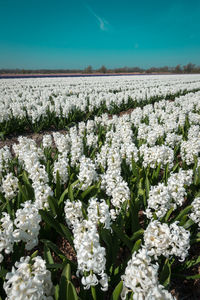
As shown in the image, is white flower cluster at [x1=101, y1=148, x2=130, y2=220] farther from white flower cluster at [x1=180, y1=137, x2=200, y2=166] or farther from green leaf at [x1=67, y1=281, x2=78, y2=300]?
white flower cluster at [x1=180, y1=137, x2=200, y2=166]

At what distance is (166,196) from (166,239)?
77cm

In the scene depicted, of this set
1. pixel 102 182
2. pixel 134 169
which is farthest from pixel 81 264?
pixel 134 169

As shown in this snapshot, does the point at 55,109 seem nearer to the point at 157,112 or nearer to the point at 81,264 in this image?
the point at 157,112

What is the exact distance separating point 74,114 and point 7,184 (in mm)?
7051

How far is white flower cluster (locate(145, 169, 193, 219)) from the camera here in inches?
98.2

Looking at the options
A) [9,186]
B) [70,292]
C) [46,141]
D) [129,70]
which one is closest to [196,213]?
[70,292]

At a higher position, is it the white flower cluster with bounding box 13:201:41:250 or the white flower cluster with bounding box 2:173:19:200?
the white flower cluster with bounding box 13:201:41:250

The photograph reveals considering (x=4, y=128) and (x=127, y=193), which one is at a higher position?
(x=127, y=193)

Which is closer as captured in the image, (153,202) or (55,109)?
(153,202)

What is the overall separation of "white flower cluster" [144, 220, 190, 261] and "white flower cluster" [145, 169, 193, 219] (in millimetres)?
435

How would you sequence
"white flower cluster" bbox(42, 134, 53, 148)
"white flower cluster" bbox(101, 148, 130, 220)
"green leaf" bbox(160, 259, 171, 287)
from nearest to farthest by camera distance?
"green leaf" bbox(160, 259, 171, 287) < "white flower cluster" bbox(101, 148, 130, 220) < "white flower cluster" bbox(42, 134, 53, 148)

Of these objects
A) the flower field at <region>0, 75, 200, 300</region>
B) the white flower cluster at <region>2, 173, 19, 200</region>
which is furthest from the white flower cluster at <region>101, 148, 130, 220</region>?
the white flower cluster at <region>2, 173, 19, 200</region>

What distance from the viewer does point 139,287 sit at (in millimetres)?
1341

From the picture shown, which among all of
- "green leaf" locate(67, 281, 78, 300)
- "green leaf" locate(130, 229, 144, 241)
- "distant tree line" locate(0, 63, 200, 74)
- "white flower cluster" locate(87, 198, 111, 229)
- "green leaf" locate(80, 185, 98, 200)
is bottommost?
"green leaf" locate(130, 229, 144, 241)
